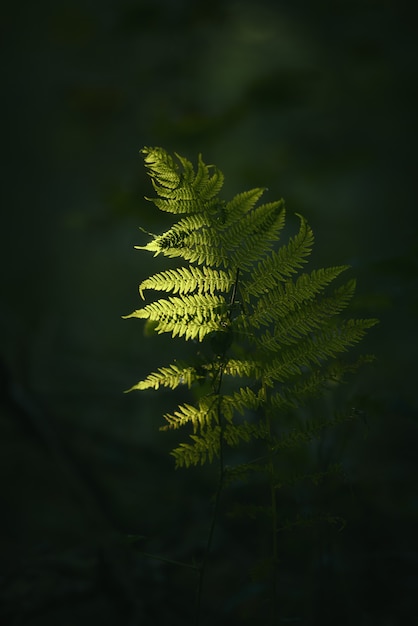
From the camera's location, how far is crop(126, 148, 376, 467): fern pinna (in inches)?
36.2

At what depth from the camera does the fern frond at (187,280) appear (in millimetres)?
919

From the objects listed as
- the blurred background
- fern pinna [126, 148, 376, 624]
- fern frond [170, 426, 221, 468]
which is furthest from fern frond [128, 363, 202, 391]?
the blurred background

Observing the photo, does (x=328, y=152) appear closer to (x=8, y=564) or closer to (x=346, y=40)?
(x=346, y=40)

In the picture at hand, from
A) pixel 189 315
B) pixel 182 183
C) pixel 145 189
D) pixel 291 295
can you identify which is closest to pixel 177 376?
pixel 189 315

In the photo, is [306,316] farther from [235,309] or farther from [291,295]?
[235,309]

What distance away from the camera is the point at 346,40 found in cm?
390

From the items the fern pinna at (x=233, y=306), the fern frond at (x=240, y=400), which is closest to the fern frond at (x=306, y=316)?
the fern pinna at (x=233, y=306)

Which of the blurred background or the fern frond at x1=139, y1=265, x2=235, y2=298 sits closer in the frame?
the fern frond at x1=139, y1=265, x2=235, y2=298

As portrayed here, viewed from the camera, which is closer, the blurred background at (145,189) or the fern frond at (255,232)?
the fern frond at (255,232)

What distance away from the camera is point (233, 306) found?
940 mm

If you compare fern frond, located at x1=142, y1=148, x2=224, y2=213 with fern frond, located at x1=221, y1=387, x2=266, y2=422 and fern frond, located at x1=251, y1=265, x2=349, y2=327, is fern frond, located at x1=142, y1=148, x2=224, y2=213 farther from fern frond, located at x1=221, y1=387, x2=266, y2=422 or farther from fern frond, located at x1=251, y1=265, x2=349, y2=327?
fern frond, located at x1=221, y1=387, x2=266, y2=422

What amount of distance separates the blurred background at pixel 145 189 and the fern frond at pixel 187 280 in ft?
4.45

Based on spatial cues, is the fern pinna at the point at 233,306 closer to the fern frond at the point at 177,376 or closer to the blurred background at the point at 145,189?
the fern frond at the point at 177,376

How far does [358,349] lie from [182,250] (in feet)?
9.68
